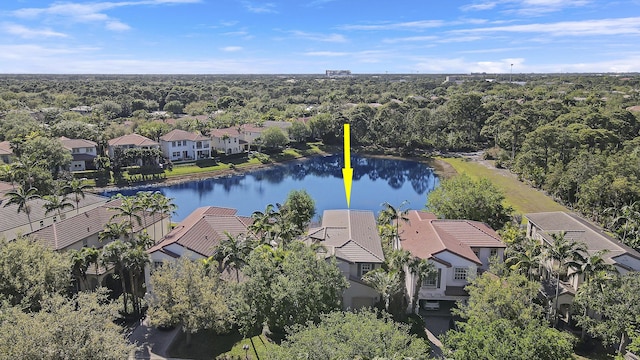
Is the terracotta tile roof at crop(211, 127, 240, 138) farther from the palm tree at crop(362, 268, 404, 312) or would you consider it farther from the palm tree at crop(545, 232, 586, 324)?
the palm tree at crop(545, 232, 586, 324)

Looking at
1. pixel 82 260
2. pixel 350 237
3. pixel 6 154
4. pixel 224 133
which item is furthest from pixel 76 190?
pixel 224 133

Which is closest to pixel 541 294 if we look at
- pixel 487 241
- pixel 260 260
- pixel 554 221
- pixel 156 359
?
pixel 487 241

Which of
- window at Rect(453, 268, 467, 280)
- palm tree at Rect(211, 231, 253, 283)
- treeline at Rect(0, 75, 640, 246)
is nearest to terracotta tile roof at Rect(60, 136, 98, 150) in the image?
treeline at Rect(0, 75, 640, 246)

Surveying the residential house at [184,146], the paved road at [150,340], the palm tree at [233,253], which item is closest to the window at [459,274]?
the palm tree at [233,253]

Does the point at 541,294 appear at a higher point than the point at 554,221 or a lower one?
lower

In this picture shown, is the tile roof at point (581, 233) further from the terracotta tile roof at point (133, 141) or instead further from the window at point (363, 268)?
the terracotta tile roof at point (133, 141)

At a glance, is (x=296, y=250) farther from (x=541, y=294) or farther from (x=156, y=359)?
(x=541, y=294)

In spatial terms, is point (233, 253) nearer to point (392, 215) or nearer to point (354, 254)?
point (354, 254)
